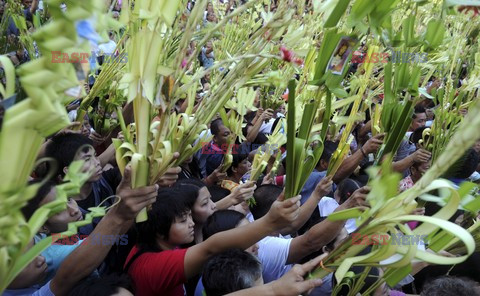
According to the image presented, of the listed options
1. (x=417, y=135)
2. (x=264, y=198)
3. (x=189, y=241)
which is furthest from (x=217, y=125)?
(x=417, y=135)

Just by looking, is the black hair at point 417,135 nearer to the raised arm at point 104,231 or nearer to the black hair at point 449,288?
the black hair at point 449,288

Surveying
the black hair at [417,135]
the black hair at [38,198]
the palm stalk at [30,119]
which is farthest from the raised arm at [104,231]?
the black hair at [417,135]

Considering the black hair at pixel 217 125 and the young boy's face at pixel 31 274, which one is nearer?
the young boy's face at pixel 31 274

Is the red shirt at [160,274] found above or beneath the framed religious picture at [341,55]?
beneath

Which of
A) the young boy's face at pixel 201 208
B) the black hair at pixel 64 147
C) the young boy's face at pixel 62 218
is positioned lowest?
the young boy's face at pixel 201 208

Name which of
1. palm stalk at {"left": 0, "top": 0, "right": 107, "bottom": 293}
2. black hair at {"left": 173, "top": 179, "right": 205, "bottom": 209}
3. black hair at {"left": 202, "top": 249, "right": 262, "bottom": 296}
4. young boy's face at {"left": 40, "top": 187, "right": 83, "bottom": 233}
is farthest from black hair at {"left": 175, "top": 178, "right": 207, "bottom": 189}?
palm stalk at {"left": 0, "top": 0, "right": 107, "bottom": 293}

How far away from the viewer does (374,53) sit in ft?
7.07

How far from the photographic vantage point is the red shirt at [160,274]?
145 centimetres

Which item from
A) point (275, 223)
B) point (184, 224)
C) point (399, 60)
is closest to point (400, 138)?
point (399, 60)

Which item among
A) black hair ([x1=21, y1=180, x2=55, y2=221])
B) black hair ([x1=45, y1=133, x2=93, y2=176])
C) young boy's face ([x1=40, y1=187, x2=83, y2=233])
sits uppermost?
black hair ([x1=21, y1=180, x2=55, y2=221])

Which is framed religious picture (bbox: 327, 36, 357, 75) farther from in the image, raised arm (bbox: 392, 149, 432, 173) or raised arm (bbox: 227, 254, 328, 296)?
raised arm (bbox: 392, 149, 432, 173)

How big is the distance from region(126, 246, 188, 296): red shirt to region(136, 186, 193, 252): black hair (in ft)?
0.36

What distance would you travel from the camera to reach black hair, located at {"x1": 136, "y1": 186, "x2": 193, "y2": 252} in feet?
5.41

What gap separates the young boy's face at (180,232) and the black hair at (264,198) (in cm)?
63
